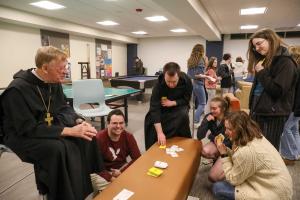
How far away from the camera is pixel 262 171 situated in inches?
54.5

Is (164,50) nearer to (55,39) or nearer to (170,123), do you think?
(55,39)

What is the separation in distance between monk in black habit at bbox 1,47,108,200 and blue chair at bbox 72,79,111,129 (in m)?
1.82

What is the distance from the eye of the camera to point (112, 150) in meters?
1.87

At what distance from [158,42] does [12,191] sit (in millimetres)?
9669

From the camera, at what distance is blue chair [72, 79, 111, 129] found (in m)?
3.24

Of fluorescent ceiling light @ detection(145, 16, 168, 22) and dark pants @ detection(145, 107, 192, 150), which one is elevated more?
fluorescent ceiling light @ detection(145, 16, 168, 22)

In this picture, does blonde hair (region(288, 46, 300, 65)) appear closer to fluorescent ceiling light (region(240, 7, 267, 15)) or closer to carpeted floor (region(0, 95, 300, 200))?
carpeted floor (region(0, 95, 300, 200))

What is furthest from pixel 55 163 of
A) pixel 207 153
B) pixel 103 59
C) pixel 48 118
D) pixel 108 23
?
pixel 103 59

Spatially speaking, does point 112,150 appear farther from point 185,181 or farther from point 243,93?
point 243,93

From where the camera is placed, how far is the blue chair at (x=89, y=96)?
3240 millimetres

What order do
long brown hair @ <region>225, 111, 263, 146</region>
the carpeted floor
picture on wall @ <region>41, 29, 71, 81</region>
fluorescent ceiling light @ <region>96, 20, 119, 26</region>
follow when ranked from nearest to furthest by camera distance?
long brown hair @ <region>225, 111, 263, 146</region> → the carpeted floor → picture on wall @ <region>41, 29, 71, 81</region> → fluorescent ceiling light @ <region>96, 20, 119, 26</region>

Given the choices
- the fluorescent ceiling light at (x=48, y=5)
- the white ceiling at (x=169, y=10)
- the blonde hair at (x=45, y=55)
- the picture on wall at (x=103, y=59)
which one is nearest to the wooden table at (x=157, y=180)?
the blonde hair at (x=45, y=55)

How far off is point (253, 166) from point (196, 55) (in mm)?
3028

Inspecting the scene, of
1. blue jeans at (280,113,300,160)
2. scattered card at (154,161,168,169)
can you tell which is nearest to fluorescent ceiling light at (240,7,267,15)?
blue jeans at (280,113,300,160)
